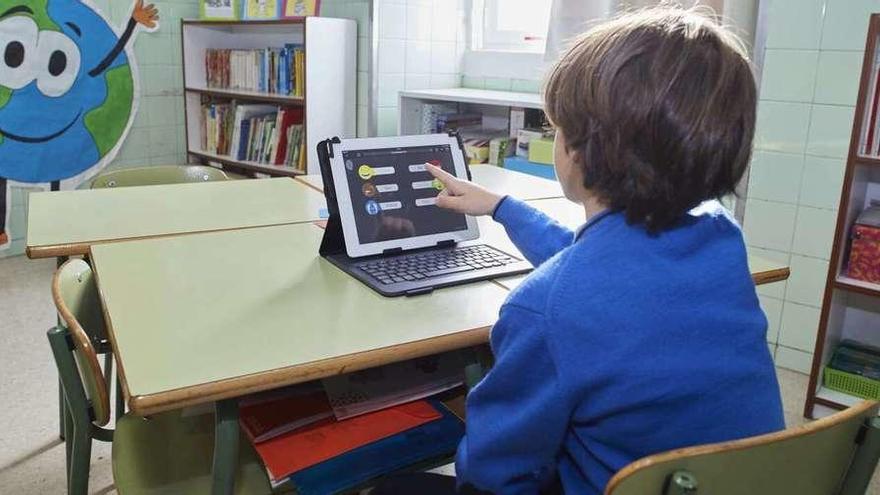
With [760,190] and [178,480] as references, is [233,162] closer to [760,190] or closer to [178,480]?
[760,190]

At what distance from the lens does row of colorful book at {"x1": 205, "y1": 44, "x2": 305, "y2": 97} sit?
144 inches

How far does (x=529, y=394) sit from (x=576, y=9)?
2.54 m

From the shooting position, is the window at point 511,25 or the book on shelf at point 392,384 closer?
the book on shelf at point 392,384

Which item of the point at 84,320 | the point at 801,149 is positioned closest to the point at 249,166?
the point at 84,320

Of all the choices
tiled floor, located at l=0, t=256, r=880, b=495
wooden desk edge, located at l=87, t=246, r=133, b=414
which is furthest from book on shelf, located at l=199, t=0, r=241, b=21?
wooden desk edge, located at l=87, t=246, r=133, b=414

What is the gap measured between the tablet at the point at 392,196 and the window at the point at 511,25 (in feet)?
7.69

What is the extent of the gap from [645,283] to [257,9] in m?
3.50

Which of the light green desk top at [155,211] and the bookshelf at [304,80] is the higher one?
the bookshelf at [304,80]

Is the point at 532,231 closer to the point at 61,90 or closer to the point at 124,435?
the point at 124,435

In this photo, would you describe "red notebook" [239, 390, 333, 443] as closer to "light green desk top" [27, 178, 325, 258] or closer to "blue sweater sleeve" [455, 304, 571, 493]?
"blue sweater sleeve" [455, 304, 571, 493]

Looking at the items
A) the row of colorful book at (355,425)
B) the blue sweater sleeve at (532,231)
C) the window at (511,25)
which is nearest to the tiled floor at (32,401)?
the row of colorful book at (355,425)

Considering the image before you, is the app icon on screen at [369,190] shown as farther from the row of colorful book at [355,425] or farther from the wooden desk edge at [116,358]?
the wooden desk edge at [116,358]

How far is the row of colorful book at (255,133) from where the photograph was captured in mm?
3830

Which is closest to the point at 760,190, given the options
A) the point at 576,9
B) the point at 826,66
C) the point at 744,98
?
the point at 826,66
